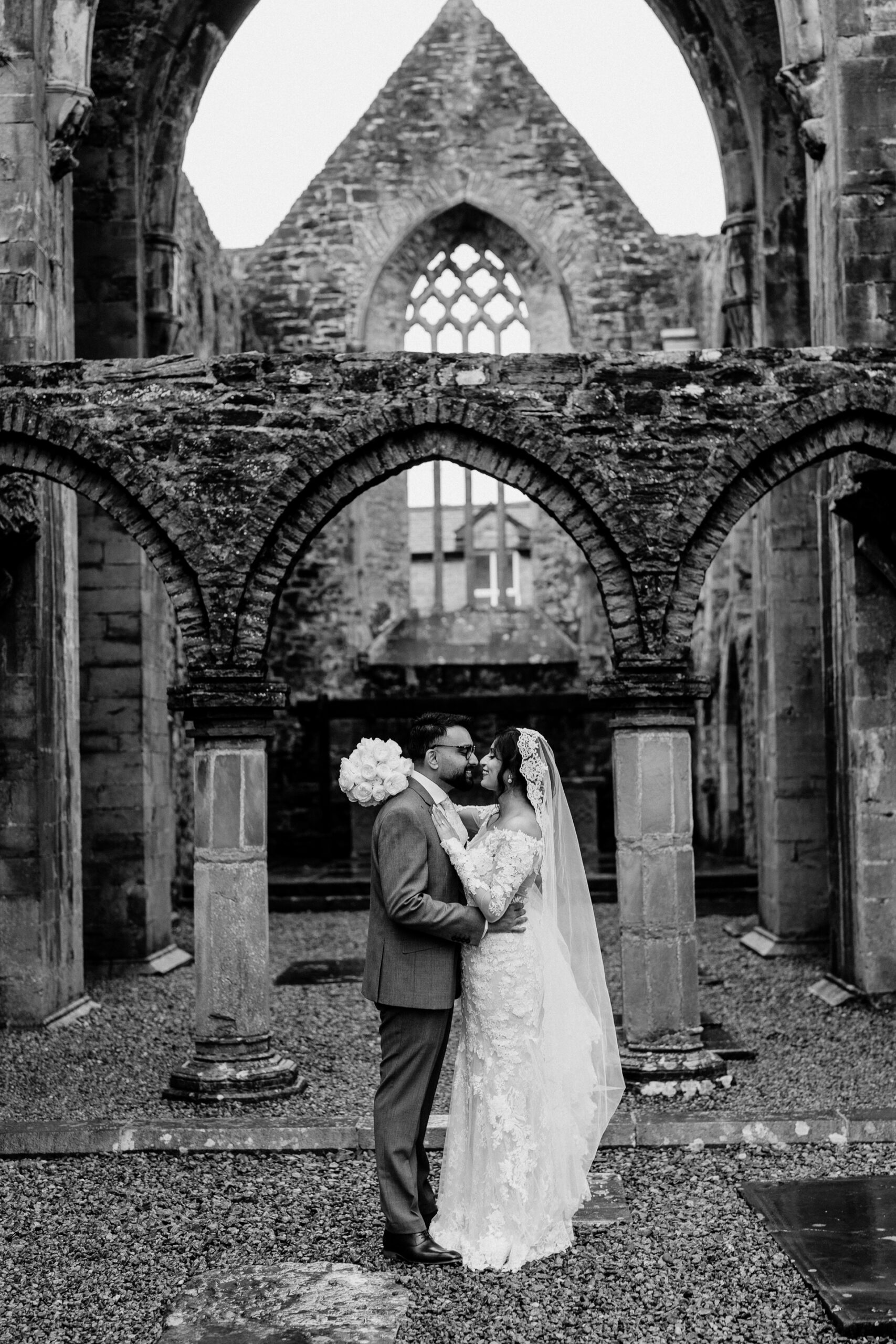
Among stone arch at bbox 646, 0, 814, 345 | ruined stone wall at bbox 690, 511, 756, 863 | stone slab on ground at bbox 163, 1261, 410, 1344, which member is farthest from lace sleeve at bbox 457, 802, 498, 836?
ruined stone wall at bbox 690, 511, 756, 863

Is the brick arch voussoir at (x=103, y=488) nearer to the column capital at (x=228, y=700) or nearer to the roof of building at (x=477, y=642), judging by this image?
the column capital at (x=228, y=700)

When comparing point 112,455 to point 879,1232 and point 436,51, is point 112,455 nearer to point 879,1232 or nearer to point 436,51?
point 879,1232

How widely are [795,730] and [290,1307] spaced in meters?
8.16

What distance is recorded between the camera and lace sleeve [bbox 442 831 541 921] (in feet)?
17.2

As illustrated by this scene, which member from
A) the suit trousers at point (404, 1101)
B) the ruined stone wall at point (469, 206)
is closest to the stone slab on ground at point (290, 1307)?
the suit trousers at point (404, 1101)

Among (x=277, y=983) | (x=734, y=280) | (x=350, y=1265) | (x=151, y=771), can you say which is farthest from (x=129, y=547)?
(x=350, y=1265)

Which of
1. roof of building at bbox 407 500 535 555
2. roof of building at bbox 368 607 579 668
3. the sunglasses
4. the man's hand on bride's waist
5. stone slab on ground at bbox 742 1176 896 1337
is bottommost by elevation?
stone slab on ground at bbox 742 1176 896 1337

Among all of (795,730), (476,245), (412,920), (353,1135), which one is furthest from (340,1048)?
(476,245)

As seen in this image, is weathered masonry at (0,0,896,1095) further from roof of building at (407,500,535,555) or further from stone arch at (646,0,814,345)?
roof of building at (407,500,535,555)

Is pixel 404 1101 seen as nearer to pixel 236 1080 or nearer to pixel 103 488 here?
pixel 236 1080

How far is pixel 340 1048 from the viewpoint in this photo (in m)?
8.88

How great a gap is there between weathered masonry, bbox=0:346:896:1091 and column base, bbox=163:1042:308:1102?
0.20 ft

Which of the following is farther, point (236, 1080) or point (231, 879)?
point (231, 879)

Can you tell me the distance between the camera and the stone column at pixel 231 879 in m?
7.70
